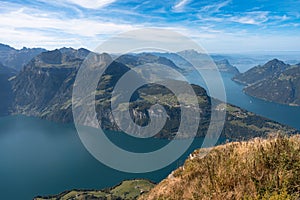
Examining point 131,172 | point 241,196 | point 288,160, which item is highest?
point 288,160

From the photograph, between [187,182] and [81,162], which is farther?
[81,162]

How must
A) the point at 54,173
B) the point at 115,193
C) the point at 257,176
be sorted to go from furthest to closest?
the point at 54,173, the point at 115,193, the point at 257,176

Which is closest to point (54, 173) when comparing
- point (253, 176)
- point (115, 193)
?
point (115, 193)

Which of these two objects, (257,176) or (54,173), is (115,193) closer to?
(54,173)

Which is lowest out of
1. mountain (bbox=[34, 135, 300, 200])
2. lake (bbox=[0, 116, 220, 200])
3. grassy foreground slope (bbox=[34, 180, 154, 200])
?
lake (bbox=[0, 116, 220, 200])

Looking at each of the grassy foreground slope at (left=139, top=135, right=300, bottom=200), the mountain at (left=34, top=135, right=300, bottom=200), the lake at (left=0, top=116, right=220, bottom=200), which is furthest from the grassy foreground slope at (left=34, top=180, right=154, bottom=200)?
the grassy foreground slope at (left=139, top=135, right=300, bottom=200)

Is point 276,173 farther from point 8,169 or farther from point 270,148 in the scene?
point 8,169

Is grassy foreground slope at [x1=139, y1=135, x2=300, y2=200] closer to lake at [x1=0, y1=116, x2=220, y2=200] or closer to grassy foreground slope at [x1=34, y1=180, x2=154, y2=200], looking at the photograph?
grassy foreground slope at [x1=34, y1=180, x2=154, y2=200]

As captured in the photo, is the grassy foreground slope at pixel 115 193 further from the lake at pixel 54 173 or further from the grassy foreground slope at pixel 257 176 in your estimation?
the grassy foreground slope at pixel 257 176

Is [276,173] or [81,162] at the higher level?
[276,173]

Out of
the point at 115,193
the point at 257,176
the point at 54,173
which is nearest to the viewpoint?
the point at 257,176

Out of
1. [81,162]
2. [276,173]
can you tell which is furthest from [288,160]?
[81,162]
